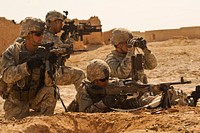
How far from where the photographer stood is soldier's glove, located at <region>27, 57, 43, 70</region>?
17.6 ft

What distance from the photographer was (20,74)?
5.24 m

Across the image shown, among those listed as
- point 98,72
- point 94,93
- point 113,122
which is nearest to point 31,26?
point 98,72

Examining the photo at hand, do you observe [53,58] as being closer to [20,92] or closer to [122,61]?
[20,92]

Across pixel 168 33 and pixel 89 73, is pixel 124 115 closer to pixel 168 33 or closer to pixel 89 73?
pixel 89 73

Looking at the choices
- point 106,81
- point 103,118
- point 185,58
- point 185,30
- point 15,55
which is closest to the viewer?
point 103,118

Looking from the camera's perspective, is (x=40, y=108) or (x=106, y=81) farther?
(x=40, y=108)

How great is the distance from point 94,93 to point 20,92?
1.16 meters

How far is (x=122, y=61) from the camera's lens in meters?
5.89

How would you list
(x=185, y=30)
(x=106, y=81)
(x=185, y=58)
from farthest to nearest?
(x=185, y=30) < (x=185, y=58) < (x=106, y=81)

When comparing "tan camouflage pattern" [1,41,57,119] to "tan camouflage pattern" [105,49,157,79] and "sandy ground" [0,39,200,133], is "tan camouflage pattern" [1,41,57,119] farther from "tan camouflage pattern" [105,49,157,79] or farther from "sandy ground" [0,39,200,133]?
"sandy ground" [0,39,200,133]

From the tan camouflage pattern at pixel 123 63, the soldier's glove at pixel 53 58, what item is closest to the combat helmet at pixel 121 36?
the tan camouflage pattern at pixel 123 63

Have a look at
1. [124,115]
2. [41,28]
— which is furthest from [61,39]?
[124,115]

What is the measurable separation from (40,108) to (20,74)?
82 centimetres

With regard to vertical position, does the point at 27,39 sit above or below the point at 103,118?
above
